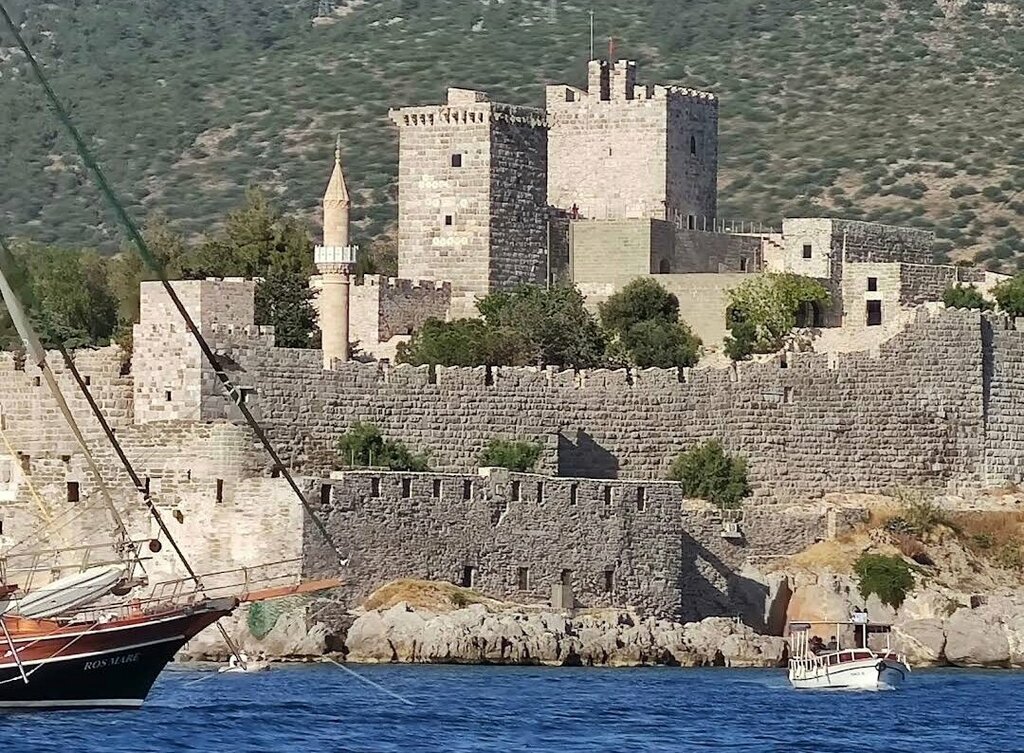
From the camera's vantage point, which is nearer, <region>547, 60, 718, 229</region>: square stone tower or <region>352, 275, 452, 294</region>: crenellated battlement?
<region>352, 275, 452, 294</region>: crenellated battlement

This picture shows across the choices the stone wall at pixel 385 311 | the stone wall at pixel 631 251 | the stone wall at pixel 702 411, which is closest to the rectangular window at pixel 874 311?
the stone wall at pixel 631 251

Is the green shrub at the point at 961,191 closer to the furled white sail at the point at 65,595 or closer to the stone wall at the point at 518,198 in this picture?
the stone wall at the point at 518,198

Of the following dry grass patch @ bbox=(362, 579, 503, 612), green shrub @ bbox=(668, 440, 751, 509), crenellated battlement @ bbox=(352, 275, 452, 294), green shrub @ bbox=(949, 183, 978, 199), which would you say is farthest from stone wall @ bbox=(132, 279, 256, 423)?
green shrub @ bbox=(949, 183, 978, 199)

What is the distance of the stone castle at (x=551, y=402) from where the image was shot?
155ft

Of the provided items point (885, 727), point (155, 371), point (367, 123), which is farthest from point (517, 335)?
point (367, 123)

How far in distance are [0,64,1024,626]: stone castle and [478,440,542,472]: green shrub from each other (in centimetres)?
27

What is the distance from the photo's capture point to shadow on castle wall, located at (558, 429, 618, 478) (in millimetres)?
51500

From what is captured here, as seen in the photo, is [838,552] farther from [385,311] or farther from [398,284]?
[398,284]

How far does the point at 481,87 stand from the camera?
85.4 m

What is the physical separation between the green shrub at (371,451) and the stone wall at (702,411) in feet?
0.73

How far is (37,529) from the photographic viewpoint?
4791 centimetres

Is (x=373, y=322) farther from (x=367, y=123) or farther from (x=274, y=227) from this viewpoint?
(x=367, y=123)

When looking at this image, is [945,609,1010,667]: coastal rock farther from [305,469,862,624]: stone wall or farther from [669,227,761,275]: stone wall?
[669,227,761,275]: stone wall

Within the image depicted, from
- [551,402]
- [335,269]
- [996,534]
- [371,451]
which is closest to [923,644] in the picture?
[996,534]
